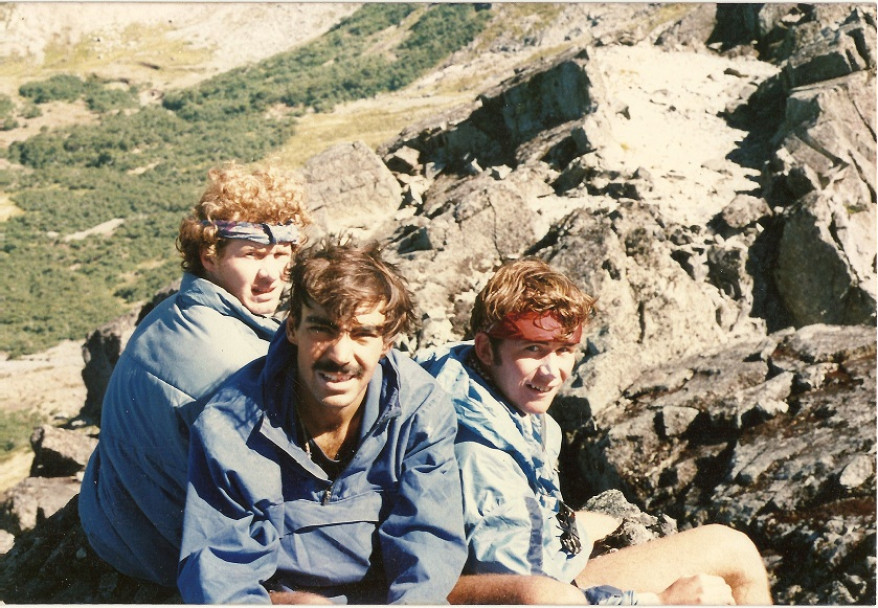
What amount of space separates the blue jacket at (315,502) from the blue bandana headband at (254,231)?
3.77 feet

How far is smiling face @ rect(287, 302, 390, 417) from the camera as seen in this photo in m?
3.89

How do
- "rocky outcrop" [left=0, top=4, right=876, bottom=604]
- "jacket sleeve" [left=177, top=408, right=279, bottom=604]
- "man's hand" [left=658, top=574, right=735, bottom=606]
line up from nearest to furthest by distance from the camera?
"jacket sleeve" [left=177, top=408, right=279, bottom=604] → "man's hand" [left=658, top=574, right=735, bottom=606] → "rocky outcrop" [left=0, top=4, right=876, bottom=604]

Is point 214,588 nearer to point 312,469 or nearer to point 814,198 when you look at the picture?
point 312,469

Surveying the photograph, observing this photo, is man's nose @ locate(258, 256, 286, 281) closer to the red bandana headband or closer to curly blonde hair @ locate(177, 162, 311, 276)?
curly blonde hair @ locate(177, 162, 311, 276)

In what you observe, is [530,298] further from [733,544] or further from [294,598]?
[294,598]

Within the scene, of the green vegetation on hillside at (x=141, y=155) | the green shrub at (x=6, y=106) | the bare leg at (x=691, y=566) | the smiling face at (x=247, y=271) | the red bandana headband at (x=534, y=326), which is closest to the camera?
the bare leg at (x=691, y=566)

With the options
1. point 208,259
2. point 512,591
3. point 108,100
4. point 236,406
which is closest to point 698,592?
point 512,591

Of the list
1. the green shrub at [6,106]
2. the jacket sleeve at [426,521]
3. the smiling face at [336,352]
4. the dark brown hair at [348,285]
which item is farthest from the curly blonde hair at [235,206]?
the green shrub at [6,106]

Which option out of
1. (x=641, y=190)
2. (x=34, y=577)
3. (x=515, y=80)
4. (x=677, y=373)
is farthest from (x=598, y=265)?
(x=515, y=80)

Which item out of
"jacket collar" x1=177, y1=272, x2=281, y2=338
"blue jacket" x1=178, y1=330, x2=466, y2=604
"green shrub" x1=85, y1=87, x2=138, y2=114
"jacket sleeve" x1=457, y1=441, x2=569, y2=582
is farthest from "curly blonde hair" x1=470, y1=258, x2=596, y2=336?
"green shrub" x1=85, y1=87, x2=138, y2=114

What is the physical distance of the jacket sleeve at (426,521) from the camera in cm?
381

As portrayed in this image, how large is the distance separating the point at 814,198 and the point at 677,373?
5.32 m

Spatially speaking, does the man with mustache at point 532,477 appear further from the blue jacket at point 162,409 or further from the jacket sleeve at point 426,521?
the blue jacket at point 162,409

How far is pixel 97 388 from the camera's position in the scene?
889 inches
